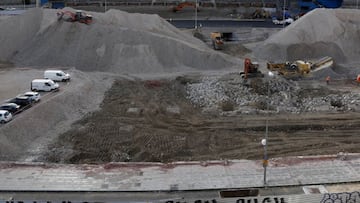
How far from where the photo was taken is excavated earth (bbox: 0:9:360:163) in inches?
960

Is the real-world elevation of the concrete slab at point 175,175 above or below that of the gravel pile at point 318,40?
below

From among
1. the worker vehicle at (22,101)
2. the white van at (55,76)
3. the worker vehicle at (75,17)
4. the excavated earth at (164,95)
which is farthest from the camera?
the worker vehicle at (75,17)

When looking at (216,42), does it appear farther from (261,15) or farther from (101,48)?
(261,15)

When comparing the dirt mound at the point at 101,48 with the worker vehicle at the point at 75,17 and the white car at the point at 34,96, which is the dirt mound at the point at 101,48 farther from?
the white car at the point at 34,96

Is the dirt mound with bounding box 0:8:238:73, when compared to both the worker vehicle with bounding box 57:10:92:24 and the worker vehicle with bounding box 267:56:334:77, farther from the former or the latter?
the worker vehicle with bounding box 267:56:334:77

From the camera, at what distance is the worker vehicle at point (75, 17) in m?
41.9

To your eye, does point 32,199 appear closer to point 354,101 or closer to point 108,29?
point 354,101

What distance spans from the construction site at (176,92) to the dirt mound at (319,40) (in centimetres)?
11

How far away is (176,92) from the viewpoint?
34.1m

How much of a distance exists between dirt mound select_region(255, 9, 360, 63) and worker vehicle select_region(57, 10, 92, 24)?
16479 mm

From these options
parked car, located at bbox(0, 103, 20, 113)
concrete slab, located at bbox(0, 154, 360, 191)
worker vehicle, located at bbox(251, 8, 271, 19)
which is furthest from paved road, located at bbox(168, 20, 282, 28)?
concrete slab, located at bbox(0, 154, 360, 191)

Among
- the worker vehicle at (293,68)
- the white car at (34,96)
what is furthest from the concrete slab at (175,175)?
the worker vehicle at (293,68)

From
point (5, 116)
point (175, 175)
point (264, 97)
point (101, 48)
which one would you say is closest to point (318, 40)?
point (264, 97)

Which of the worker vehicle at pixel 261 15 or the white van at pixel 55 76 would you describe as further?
the worker vehicle at pixel 261 15
